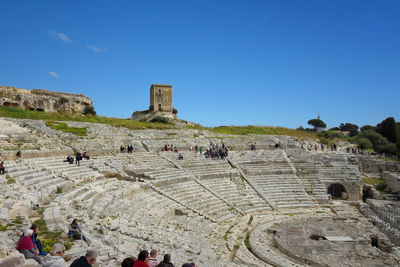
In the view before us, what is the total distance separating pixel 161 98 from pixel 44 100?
18.2 meters

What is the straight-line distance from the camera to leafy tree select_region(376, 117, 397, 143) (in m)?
49.8

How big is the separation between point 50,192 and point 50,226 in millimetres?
4279

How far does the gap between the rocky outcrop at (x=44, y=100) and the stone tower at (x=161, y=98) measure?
33.8 ft

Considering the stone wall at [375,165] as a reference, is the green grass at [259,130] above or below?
above

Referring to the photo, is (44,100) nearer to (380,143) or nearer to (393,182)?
(393,182)

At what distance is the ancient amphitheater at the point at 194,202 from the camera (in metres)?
8.94

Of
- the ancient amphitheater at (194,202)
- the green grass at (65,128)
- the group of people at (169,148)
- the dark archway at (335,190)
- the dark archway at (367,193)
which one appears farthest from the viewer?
the green grass at (65,128)

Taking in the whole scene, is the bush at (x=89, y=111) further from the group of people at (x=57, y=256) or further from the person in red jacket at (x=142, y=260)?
the person in red jacket at (x=142, y=260)

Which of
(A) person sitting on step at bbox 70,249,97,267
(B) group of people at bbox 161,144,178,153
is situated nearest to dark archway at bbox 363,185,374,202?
(B) group of people at bbox 161,144,178,153

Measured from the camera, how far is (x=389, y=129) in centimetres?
5084

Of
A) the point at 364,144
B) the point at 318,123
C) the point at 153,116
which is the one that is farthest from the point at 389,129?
the point at 153,116

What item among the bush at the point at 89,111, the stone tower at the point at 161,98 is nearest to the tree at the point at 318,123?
the stone tower at the point at 161,98

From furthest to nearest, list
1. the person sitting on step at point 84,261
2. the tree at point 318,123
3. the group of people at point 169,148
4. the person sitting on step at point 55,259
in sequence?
the tree at point 318,123
the group of people at point 169,148
the person sitting on step at point 55,259
the person sitting on step at point 84,261

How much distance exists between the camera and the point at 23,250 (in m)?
5.10
